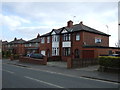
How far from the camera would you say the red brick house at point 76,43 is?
2870cm

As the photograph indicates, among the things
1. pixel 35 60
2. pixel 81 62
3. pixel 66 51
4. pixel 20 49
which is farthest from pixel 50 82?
pixel 20 49

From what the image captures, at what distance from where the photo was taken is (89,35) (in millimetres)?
31641

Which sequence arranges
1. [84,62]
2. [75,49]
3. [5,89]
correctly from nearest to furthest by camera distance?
[5,89], [84,62], [75,49]

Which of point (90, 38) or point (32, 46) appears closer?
point (90, 38)

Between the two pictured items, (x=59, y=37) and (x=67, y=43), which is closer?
(x=67, y=43)

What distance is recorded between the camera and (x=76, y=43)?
103 feet

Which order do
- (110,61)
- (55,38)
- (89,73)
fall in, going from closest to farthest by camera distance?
(89,73) → (110,61) → (55,38)

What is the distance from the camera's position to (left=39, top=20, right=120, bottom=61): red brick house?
28.7 meters

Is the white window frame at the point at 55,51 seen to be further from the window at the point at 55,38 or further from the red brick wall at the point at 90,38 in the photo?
the red brick wall at the point at 90,38

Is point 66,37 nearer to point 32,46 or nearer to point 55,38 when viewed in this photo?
point 55,38

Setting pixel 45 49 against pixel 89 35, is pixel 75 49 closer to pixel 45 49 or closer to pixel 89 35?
pixel 89 35

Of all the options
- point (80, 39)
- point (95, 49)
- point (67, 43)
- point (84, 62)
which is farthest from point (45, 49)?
point (84, 62)

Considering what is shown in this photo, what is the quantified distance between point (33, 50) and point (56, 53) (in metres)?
26.3

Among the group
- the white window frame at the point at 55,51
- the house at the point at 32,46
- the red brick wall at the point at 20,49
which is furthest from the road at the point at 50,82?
the red brick wall at the point at 20,49
